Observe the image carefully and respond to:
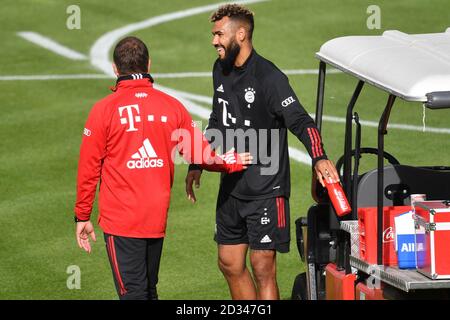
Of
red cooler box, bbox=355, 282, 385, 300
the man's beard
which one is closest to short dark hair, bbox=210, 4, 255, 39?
the man's beard

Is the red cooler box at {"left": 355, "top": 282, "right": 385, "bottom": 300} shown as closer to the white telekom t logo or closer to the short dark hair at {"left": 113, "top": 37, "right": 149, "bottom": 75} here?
the white telekom t logo

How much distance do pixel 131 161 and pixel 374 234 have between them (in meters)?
1.85

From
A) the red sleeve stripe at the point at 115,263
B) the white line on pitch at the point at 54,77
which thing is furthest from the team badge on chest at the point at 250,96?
the white line on pitch at the point at 54,77

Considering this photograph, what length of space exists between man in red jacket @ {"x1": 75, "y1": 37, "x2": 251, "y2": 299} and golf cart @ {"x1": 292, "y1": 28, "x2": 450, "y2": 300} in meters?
1.35

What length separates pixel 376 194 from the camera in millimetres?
8984

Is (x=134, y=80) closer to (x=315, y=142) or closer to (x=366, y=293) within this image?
(x=315, y=142)

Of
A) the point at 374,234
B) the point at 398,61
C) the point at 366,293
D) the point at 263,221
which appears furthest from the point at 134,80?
the point at 366,293

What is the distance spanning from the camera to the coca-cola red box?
27.2 ft

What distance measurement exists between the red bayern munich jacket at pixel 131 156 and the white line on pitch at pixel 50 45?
544 inches

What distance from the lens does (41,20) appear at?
2492 cm
